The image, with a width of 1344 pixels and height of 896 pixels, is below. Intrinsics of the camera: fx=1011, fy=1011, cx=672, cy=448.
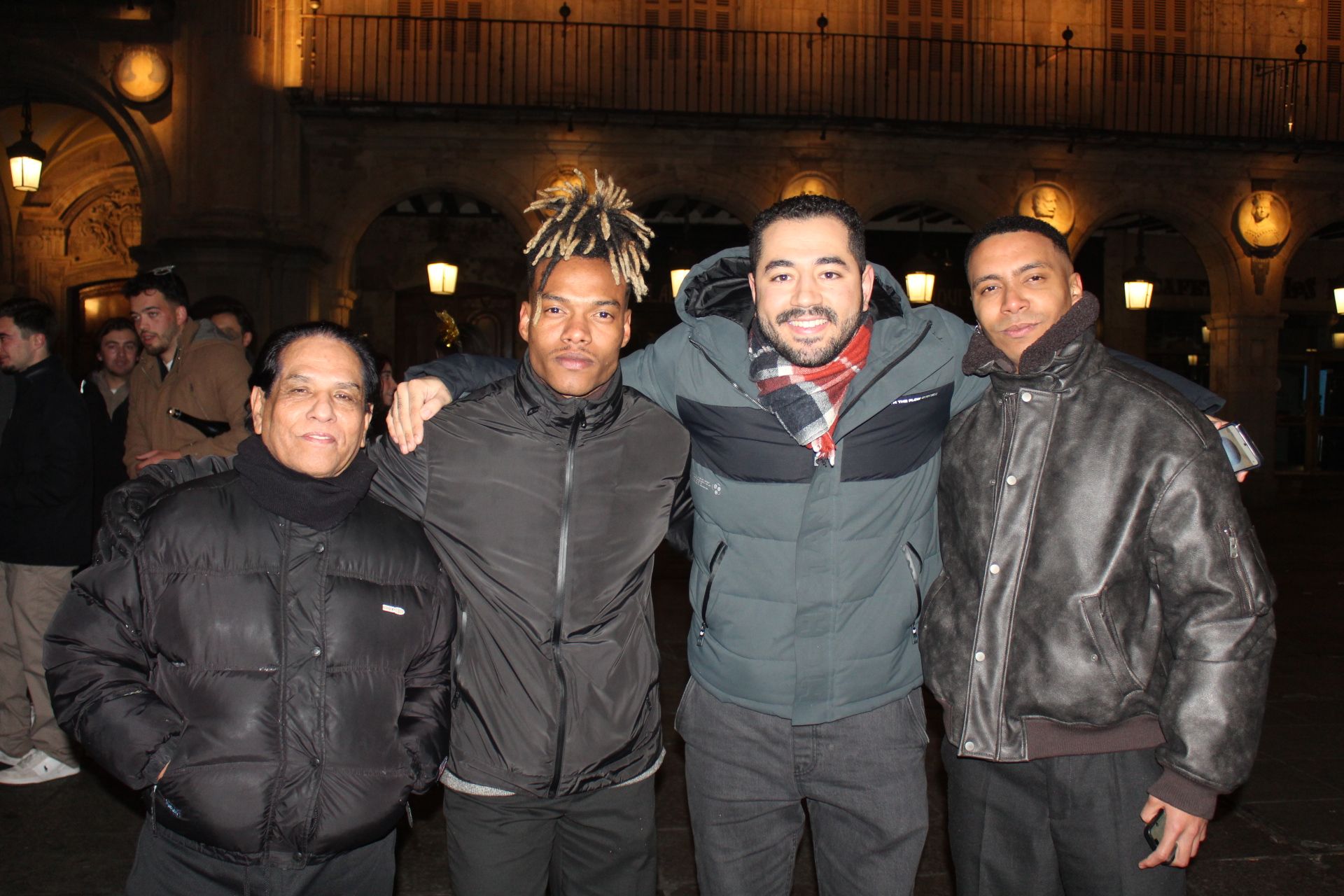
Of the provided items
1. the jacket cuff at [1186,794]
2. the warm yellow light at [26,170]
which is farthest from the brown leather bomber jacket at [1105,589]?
the warm yellow light at [26,170]

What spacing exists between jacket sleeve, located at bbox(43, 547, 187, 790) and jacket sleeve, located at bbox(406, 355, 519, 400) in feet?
2.96

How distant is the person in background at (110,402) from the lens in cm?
541

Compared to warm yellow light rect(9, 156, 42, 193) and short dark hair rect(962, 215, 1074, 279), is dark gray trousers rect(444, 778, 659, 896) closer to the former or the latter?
short dark hair rect(962, 215, 1074, 279)

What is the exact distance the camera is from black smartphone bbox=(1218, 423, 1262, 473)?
2.56m

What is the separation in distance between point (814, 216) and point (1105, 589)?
1200mm

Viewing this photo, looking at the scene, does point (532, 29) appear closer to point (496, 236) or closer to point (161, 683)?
point (496, 236)

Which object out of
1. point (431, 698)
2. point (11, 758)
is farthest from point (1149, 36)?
point (11, 758)

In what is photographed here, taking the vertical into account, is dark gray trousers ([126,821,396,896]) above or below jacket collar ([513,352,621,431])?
below

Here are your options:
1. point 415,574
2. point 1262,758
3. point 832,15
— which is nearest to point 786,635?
point 415,574

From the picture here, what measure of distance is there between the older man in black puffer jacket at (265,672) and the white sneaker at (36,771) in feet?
9.48

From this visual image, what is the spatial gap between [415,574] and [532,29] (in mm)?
13828

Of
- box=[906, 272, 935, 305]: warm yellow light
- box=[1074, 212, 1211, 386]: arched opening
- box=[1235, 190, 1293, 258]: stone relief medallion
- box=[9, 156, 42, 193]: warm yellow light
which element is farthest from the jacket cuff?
box=[1074, 212, 1211, 386]: arched opening

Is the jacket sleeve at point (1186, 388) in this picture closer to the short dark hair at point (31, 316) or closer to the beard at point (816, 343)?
the beard at point (816, 343)

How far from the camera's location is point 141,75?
1320cm
